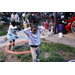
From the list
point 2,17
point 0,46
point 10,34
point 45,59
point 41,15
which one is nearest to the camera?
point 45,59

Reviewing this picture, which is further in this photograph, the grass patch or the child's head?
the grass patch

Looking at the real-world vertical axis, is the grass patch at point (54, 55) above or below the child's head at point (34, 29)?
below

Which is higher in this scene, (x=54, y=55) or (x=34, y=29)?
(x=34, y=29)

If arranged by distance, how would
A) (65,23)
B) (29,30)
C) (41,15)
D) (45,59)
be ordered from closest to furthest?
(29,30) → (45,59) → (65,23) → (41,15)

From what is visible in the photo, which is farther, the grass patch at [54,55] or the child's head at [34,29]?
the grass patch at [54,55]

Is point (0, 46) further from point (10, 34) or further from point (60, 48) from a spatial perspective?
point (60, 48)

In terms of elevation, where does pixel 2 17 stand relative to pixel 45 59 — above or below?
above

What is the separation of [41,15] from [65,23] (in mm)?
7084

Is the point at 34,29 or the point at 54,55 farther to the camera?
the point at 54,55

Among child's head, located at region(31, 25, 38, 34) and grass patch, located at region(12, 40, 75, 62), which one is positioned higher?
child's head, located at region(31, 25, 38, 34)

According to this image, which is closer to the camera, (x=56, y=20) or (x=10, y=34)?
(x=10, y=34)

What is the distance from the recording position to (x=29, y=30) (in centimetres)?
308

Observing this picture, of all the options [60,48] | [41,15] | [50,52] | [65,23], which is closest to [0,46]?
[50,52]

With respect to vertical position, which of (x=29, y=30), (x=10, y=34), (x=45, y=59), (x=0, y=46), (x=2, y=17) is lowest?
(x=45, y=59)
